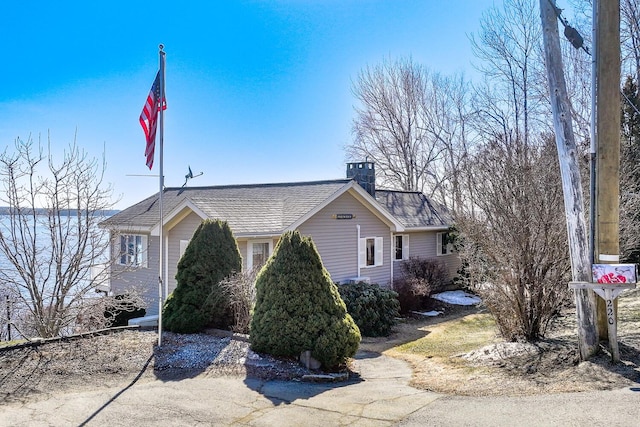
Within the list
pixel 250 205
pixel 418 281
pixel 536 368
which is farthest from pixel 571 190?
pixel 418 281

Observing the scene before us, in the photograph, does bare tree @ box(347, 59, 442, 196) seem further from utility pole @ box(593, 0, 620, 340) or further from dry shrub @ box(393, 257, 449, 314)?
utility pole @ box(593, 0, 620, 340)

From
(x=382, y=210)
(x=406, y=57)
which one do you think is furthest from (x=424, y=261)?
(x=406, y=57)

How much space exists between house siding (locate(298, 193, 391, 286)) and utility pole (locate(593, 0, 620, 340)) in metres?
10.8

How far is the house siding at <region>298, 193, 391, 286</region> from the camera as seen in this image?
676 inches

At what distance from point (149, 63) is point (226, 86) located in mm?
3974

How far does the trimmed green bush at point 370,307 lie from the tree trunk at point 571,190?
7372mm

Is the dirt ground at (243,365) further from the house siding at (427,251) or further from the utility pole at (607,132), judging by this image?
the house siding at (427,251)

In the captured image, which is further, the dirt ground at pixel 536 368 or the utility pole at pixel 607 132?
the utility pole at pixel 607 132

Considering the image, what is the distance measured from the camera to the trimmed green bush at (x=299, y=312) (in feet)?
25.6

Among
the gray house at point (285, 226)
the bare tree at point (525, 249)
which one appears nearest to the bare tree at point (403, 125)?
the gray house at point (285, 226)

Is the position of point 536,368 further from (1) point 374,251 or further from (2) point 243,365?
(1) point 374,251

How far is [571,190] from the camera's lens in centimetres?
693

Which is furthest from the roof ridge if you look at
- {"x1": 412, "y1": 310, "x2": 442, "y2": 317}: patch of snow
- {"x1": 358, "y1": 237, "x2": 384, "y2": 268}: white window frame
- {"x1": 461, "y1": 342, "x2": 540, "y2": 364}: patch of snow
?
{"x1": 461, "y1": 342, "x2": 540, "y2": 364}: patch of snow

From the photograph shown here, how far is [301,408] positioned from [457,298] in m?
15.6
